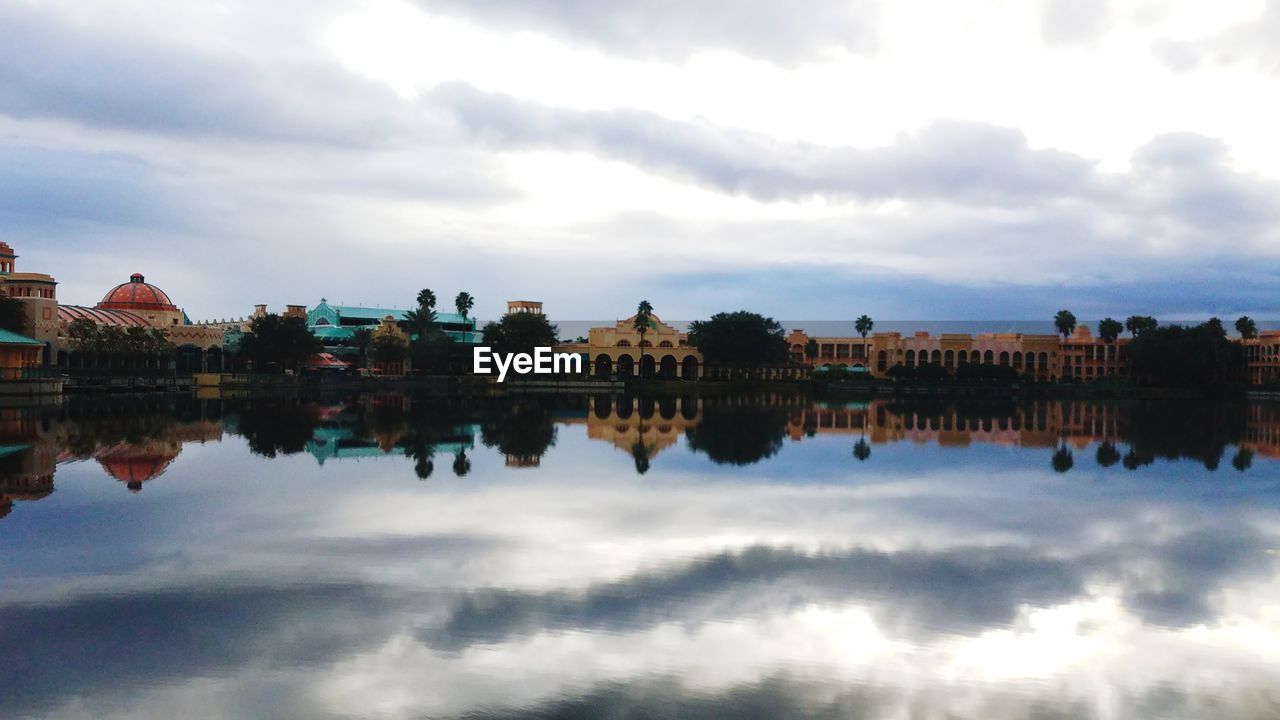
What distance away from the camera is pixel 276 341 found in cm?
7831

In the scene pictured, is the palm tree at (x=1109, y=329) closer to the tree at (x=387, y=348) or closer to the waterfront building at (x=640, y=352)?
the waterfront building at (x=640, y=352)

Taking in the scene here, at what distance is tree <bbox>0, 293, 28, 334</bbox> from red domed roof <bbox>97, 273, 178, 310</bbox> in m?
15.4

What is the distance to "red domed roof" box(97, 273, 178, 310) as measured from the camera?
81.8 m

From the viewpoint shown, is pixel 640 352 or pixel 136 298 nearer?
pixel 136 298

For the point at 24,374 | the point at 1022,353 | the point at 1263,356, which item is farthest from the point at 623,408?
the point at 1263,356

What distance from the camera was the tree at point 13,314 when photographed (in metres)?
63.8

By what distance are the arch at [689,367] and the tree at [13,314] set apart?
54749mm

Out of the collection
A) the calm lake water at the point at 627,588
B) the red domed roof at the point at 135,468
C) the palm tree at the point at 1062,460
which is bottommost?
the palm tree at the point at 1062,460

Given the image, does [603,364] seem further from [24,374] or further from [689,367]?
[24,374]

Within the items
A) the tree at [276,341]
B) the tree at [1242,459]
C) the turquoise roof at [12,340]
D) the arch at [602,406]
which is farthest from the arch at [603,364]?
the tree at [1242,459]

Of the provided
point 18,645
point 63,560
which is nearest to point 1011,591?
point 18,645

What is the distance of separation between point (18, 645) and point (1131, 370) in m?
105

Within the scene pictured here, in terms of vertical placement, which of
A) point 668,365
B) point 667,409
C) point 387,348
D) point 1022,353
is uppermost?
point 387,348

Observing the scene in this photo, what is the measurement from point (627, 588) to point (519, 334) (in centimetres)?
7427
